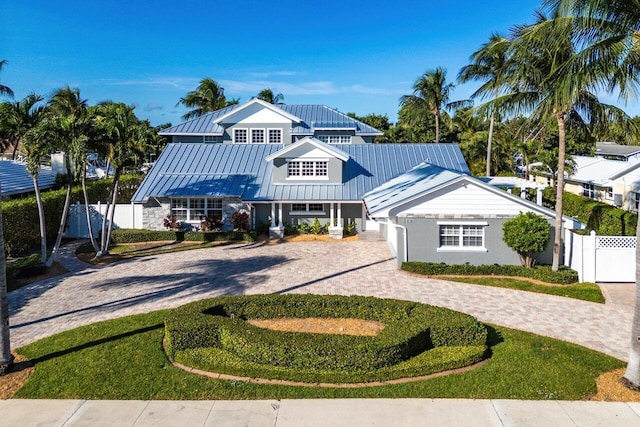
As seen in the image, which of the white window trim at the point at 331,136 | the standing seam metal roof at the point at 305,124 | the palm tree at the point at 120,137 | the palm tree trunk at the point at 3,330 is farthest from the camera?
the white window trim at the point at 331,136

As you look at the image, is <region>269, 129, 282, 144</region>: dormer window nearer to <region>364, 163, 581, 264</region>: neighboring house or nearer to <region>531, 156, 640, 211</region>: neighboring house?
<region>364, 163, 581, 264</region>: neighboring house

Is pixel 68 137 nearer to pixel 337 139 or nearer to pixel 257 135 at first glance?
pixel 257 135

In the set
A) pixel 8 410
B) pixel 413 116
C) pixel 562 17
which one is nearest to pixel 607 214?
pixel 562 17

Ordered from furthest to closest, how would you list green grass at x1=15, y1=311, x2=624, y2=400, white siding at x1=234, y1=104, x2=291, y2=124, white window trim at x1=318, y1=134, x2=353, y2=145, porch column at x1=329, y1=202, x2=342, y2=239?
white window trim at x1=318, y1=134, x2=353, y2=145 < white siding at x1=234, y1=104, x2=291, y2=124 < porch column at x1=329, y1=202, x2=342, y2=239 < green grass at x1=15, y1=311, x2=624, y2=400

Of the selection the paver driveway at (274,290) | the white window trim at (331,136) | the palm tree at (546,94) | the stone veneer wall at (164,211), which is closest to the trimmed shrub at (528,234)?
the palm tree at (546,94)

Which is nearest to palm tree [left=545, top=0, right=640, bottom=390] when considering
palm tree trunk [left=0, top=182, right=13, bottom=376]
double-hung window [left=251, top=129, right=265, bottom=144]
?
palm tree trunk [left=0, top=182, right=13, bottom=376]

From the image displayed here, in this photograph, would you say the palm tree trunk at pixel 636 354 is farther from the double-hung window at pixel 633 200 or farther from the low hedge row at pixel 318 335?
the double-hung window at pixel 633 200
